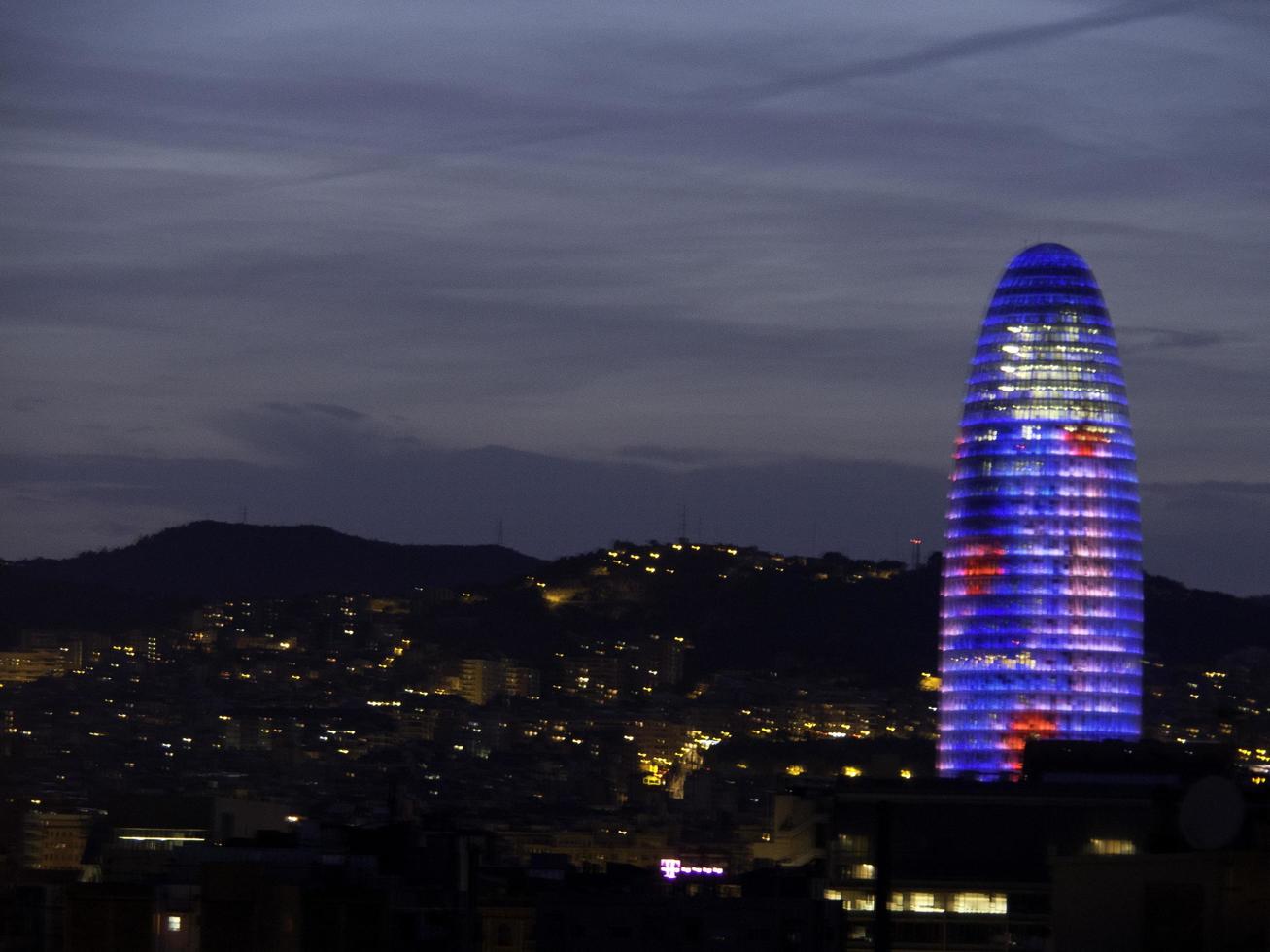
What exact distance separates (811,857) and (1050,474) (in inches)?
3028

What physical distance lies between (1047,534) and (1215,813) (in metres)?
154

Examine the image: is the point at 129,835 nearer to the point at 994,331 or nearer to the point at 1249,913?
the point at 1249,913

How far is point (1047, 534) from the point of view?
609ft

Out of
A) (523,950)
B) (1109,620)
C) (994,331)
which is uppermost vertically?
(994,331)

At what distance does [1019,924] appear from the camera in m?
98.4

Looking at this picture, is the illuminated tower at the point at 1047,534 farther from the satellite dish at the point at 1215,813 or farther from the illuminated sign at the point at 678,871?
the satellite dish at the point at 1215,813

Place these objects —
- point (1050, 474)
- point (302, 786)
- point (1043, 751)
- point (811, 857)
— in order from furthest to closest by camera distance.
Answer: point (302, 786) → point (1050, 474) → point (1043, 751) → point (811, 857)

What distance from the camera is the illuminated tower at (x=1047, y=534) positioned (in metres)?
186

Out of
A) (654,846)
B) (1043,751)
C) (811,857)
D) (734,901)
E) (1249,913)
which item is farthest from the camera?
(654,846)

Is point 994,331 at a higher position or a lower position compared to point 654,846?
higher

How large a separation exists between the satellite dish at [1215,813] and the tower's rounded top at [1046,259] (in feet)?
516

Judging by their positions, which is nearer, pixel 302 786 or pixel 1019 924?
pixel 1019 924

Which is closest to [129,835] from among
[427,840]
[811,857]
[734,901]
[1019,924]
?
[427,840]

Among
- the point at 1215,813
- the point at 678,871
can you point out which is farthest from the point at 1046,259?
the point at 1215,813
